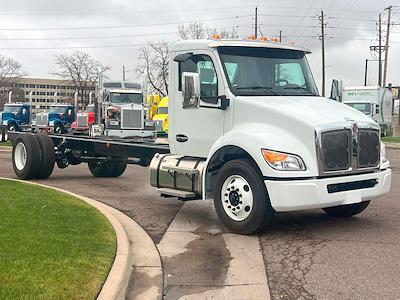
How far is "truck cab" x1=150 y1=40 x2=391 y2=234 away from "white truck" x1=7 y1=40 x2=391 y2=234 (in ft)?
0.04

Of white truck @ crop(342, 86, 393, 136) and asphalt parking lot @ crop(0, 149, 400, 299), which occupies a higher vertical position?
white truck @ crop(342, 86, 393, 136)

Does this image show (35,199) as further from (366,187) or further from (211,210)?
(366,187)

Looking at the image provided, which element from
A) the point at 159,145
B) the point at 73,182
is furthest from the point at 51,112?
the point at 159,145

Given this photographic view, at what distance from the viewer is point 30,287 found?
4.35 m

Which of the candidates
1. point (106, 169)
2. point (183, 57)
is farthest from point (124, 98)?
point (183, 57)

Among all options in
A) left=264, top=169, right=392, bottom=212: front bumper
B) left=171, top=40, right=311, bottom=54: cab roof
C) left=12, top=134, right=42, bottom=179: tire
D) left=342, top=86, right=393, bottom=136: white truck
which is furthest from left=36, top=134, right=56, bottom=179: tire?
left=342, top=86, right=393, bottom=136: white truck

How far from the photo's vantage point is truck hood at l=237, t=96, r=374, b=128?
671cm

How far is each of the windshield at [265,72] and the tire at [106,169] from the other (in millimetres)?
6373

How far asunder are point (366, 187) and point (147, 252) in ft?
10.1

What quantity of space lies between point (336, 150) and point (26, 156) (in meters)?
7.90

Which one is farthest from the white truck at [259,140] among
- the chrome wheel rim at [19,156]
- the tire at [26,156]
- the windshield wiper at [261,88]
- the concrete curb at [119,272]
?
the chrome wheel rim at [19,156]

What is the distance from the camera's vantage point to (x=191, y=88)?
7.43 meters

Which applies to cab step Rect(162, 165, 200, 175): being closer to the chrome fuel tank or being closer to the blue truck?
the chrome fuel tank

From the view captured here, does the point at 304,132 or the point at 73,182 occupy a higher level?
the point at 304,132
